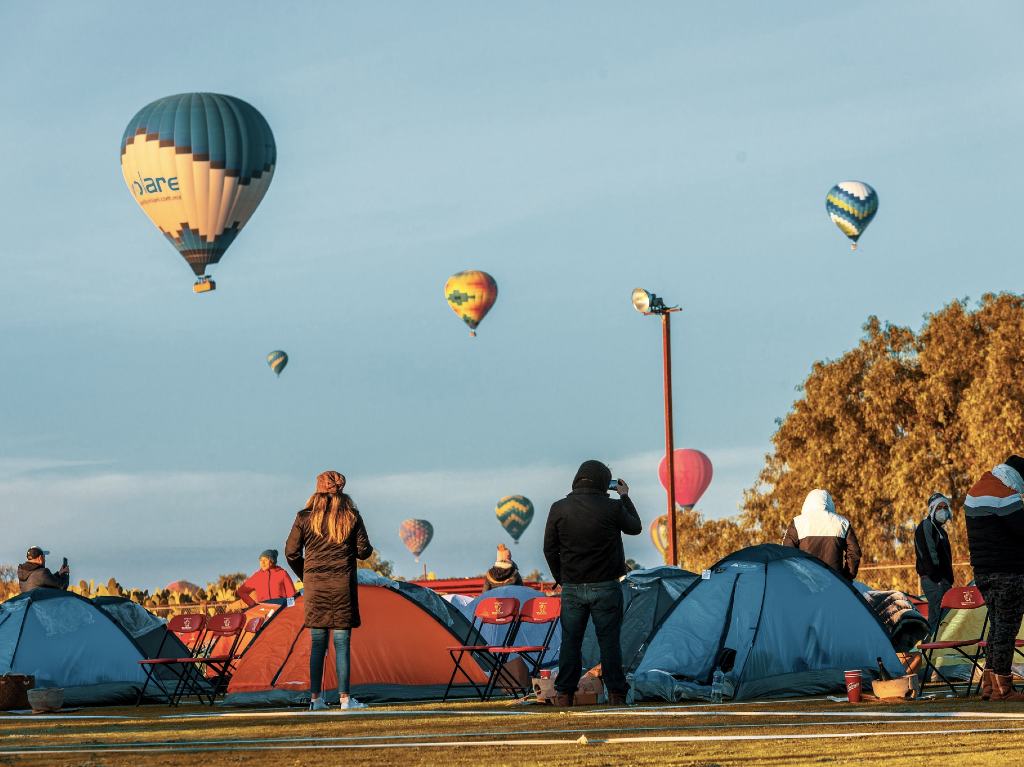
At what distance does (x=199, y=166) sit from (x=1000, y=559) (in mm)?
34161

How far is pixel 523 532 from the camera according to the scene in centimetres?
8856

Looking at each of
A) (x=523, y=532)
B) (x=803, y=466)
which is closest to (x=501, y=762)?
(x=803, y=466)

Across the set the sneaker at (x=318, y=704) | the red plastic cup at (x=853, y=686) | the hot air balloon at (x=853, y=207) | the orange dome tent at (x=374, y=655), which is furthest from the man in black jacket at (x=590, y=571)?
the hot air balloon at (x=853, y=207)

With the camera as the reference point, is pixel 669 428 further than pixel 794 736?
Yes

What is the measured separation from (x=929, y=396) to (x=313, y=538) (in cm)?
3568

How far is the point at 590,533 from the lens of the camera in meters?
14.4

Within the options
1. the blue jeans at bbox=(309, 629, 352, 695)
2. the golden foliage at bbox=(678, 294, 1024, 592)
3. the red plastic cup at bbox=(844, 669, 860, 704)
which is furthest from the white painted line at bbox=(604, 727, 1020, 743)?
the golden foliage at bbox=(678, 294, 1024, 592)

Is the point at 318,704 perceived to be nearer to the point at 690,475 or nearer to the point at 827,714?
the point at 827,714

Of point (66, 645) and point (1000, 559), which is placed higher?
point (1000, 559)

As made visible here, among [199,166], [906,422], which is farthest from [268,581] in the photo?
[906,422]

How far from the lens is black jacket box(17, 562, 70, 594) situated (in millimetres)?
20359

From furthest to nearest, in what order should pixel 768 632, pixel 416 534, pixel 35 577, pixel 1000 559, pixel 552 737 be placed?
1. pixel 416 534
2. pixel 35 577
3. pixel 768 632
4. pixel 1000 559
5. pixel 552 737

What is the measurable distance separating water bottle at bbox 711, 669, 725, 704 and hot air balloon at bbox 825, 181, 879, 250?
47969 millimetres

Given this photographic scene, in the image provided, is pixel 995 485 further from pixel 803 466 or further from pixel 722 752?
→ pixel 803 466
